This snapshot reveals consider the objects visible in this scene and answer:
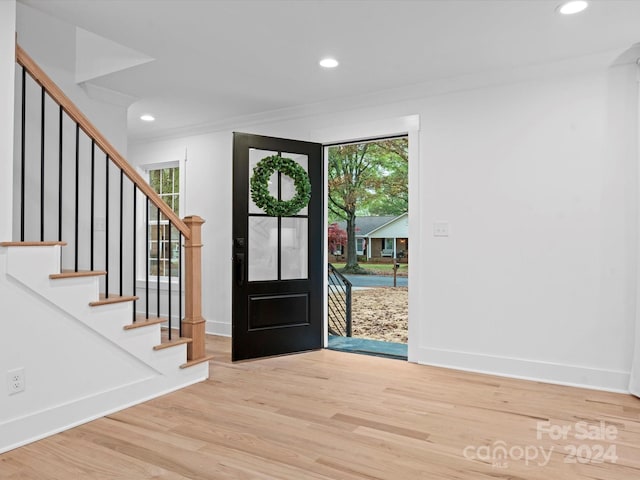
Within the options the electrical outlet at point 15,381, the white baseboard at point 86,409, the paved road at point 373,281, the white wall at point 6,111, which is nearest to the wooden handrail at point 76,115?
the white wall at point 6,111

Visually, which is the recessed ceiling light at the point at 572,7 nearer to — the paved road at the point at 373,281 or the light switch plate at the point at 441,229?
the light switch plate at the point at 441,229

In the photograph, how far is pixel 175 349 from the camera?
3.31m

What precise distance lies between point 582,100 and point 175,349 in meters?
3.54

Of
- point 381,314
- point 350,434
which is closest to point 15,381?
point 350,434

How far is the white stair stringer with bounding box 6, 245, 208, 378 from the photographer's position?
2424 mm

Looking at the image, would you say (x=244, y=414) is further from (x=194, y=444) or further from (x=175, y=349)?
(x=175, y=349)

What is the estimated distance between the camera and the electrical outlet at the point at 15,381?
7.66ft

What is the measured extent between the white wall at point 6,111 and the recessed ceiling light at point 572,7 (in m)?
3.05

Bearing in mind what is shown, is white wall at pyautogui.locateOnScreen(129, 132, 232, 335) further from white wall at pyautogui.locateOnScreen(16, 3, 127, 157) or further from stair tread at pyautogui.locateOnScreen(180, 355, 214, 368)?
stair tread at pyautogui.locateOnScreen(180, 355, 214, 368)

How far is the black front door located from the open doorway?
7.55 feet

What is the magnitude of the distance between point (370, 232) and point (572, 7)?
6.80 metres

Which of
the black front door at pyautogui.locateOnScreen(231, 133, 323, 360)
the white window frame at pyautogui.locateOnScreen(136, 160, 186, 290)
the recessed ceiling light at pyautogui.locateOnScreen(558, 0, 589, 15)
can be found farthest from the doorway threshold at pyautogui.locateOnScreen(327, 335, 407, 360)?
the recessed ceiling light at pyautogui.locateOnScreen(558, 0, 589, 15)

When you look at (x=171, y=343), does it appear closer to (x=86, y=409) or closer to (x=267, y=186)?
(x=86, y=409)

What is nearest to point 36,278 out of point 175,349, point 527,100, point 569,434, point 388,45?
point 175,349
